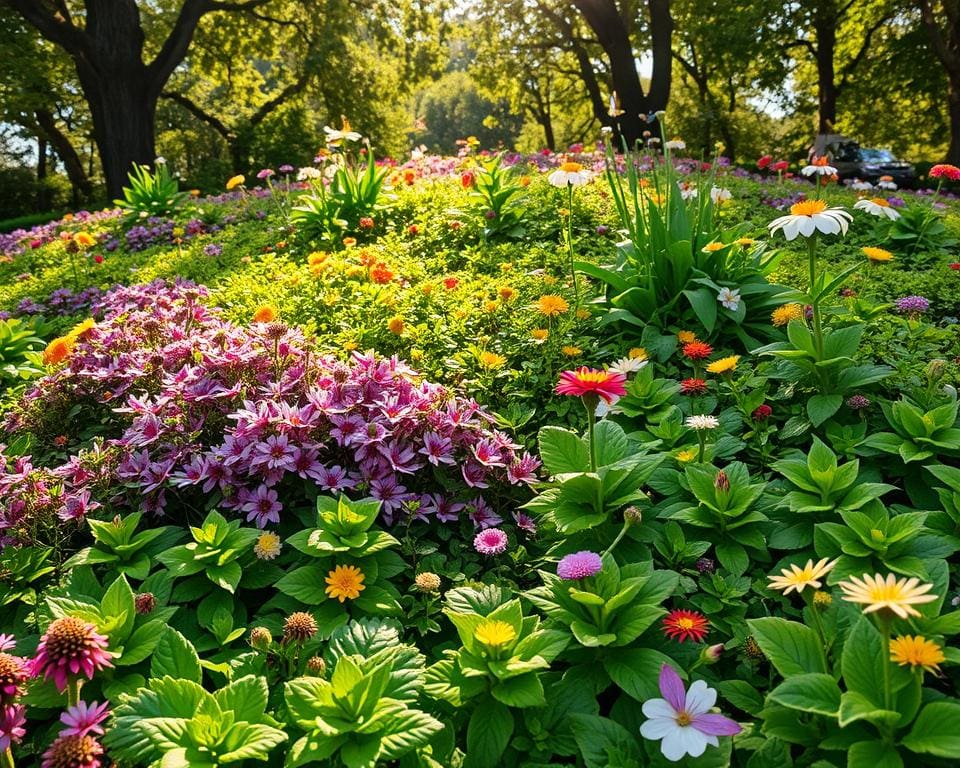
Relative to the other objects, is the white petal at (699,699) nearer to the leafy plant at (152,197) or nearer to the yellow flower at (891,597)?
the yellow flower at (891,597)

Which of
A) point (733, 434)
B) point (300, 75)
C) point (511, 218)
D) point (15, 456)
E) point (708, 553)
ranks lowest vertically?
point (708, 553)

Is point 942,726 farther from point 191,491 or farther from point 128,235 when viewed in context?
point 128,235

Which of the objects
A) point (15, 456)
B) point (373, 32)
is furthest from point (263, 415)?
point (373, 32)

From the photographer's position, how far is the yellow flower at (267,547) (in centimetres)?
194

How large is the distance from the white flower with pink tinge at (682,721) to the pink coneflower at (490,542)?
2.13ft

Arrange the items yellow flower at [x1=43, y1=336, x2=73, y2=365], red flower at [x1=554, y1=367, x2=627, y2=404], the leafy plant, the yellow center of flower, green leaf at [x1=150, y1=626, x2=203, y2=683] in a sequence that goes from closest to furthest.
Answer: green leaf at [x1=150, y1=626, x2=203, y2=683] → red flower at [x1=554, y1=367, x2=627, y2=404] → the yellow center of flower → yellow flower at [x1=43, y1=336, x2=73, y2=365] → the leafy plant

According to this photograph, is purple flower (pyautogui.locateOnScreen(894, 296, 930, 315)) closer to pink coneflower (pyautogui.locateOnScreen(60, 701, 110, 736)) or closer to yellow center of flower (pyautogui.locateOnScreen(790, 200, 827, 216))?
yellow center of flower (pyautogui.locateOnScreen(790, 200, 827, 216))

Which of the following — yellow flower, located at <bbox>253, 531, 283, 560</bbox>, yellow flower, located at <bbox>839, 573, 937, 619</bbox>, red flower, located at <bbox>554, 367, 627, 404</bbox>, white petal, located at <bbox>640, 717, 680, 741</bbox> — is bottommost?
white petal, located at <bbox>640, 717, 680, 741</bbox>

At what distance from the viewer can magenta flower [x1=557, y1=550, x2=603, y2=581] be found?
1689 mm

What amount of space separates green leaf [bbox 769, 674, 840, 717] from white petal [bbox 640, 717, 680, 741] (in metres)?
0.22

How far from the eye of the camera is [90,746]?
134cm

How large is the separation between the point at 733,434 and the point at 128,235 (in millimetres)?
5947

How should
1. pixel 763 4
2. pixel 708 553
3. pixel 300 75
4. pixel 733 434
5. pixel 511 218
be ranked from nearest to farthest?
pixel 708 553
pixel 733 434
pixel 511 218
pixel 763 4
pixel 300 75

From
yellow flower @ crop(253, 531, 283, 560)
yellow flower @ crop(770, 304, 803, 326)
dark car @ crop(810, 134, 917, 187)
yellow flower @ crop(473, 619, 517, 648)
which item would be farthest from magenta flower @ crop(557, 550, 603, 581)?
dark car @ crop(810, 134, 917, 187)
